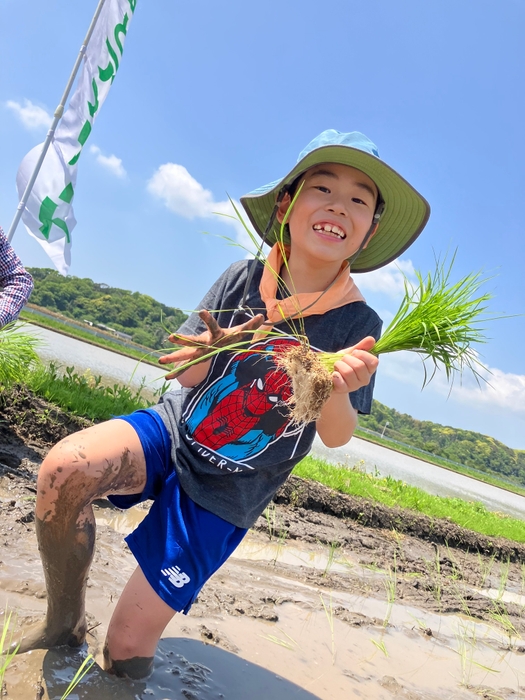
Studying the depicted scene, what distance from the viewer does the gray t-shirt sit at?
1.72 meters

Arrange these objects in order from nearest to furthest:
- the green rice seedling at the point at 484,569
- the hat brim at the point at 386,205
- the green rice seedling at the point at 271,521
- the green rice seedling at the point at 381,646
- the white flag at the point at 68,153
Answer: the hat brim at the point at 386,205
the green rice seedling at the point at 381,646
the green rice seedling at the point at 271,521
the green rice seedling at the point at 484,569
the white flag at the point at 68,153

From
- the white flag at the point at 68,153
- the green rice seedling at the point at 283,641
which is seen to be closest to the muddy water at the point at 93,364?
the white flag at the point at 68,153

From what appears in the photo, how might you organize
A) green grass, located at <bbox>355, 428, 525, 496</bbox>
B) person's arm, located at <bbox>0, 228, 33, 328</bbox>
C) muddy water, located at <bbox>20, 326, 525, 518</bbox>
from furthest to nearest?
green grass, located at <bbox>355, 428, 525, 496</bbox>, muddy water, located at <bbox>20, 326, 525, 518</bbox>, person's arm, located at <bbox>0, 228, 33, 328</bbox>

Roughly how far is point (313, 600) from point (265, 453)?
152cm

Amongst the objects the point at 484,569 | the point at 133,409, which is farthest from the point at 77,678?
the point at 484,569

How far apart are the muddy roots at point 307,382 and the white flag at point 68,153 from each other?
471 cm

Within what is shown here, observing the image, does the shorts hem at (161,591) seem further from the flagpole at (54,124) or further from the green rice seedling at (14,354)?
the flagpole at (54,124)

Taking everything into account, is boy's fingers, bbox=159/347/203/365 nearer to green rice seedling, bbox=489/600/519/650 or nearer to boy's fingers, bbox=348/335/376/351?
boy's fingers, bbox=348/335/376/351

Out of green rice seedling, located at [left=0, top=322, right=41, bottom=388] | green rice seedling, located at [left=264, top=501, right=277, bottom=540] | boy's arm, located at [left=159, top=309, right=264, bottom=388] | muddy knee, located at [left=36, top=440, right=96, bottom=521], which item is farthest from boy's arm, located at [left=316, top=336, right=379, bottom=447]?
green rice seedling, located at [left=0, top=322, right=41, bottom=388]

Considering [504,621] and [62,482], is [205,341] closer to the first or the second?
[62,482]

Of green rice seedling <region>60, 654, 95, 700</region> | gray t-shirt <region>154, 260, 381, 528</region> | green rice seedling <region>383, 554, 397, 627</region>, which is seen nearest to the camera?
green rice seedling <region>60, 654, 95, 700</region>

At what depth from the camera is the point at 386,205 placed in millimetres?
1997

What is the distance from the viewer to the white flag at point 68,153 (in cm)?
530

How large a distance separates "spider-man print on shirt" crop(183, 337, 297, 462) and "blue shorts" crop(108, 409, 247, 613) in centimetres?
16
